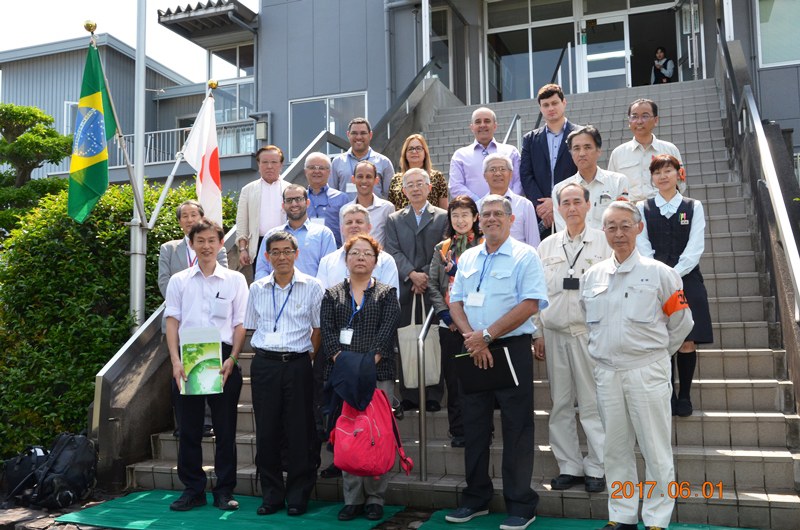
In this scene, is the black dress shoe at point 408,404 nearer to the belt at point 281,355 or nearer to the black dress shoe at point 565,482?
the belt at point 281,355

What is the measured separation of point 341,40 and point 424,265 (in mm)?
13211

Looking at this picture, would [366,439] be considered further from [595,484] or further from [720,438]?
[720,438]

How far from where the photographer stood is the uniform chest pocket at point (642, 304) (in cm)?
421

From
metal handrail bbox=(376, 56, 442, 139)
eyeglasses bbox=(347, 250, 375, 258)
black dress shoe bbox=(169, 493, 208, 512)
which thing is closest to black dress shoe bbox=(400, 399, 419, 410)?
eyeglasses bbox=(347, 250, 375, 258)

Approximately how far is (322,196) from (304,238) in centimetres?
99

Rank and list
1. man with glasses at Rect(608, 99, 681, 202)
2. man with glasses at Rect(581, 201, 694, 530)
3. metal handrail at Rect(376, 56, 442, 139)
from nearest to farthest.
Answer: man with glasses at Rect(581, 201, 694, 530)
man with glasses at Rect(608, 99, 681, 202)
metal handrail at Rect(376, 56, 442, 139)

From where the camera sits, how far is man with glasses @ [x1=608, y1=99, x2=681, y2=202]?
630 cm

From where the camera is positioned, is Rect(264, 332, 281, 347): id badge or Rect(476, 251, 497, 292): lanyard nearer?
Rect(476, 251, 497, 292): lanyard

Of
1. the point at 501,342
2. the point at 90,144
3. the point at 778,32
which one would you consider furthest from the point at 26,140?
the point at 778,32

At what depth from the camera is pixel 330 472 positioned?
558 centimetres

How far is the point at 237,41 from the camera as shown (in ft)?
64.8

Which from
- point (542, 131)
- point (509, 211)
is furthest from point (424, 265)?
point (542, 131)

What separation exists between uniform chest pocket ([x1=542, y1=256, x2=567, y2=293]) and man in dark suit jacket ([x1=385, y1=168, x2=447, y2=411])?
3.41 feet
